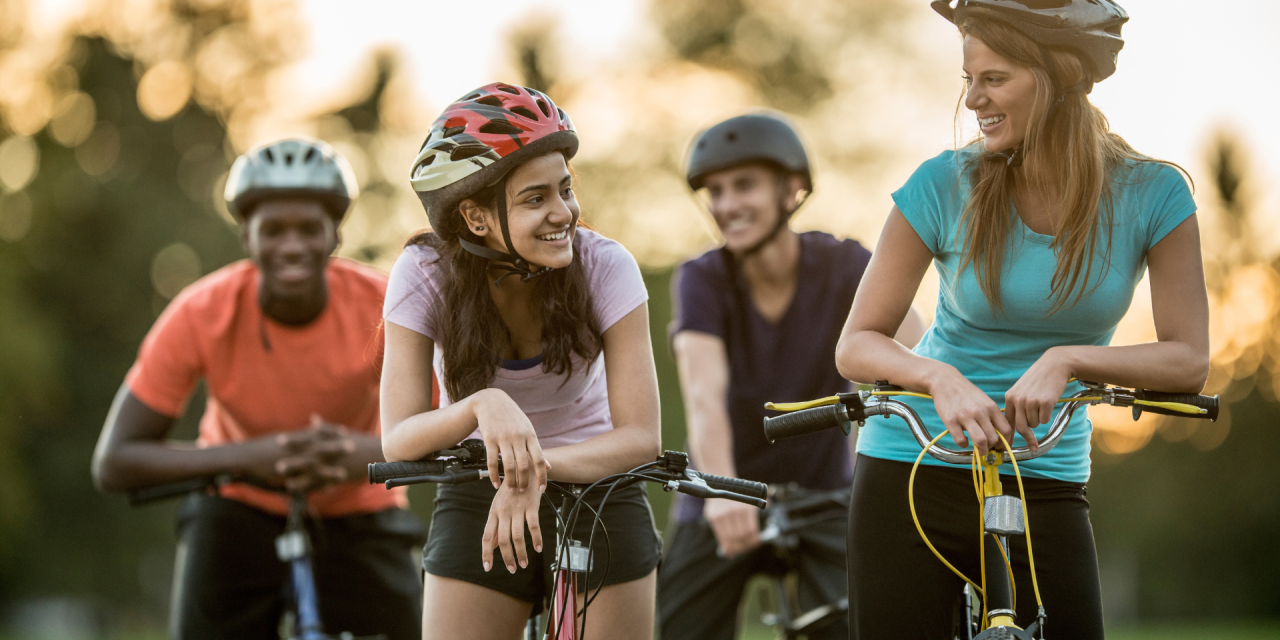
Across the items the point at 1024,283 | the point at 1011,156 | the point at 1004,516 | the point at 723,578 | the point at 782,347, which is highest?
the point at 1011,156

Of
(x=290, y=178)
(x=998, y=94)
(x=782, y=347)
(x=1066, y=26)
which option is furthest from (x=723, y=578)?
(x=290, y=178)

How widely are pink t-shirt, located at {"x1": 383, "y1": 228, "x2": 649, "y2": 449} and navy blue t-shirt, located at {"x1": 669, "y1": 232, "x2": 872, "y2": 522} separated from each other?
139cm

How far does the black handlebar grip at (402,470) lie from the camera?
111 inches

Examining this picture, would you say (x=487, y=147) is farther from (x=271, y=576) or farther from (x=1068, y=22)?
(x=271, y=576)

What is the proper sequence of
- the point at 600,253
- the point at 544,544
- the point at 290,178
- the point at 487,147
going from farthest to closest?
the point at 290,178 → the point at 600,253 → the point at 544,544 → the point at 487,147

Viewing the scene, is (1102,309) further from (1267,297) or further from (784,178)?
(1267,297)

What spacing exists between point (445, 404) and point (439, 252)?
1.51 ft

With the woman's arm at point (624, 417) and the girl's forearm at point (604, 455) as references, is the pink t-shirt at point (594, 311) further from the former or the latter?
the girl's forearm at point (604, 455)

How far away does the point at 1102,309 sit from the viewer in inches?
122

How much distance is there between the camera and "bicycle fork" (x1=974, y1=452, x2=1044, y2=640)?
272 centimetres

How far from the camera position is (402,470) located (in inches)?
112

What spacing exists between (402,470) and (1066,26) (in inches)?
80.4

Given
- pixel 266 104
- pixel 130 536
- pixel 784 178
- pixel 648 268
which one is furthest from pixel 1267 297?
pixel 784 178

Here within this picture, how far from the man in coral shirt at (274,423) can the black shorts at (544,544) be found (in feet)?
4.92
